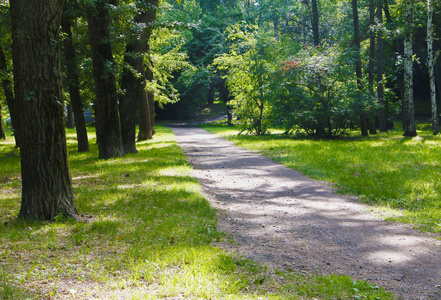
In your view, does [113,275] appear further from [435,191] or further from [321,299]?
[435,191]

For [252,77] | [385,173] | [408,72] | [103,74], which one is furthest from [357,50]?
[103,74]

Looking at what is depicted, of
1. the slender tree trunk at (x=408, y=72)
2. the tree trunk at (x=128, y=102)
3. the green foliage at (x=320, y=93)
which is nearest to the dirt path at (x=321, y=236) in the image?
the tree trunk at (x=128, y=102)

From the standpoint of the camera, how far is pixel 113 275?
3760 mm

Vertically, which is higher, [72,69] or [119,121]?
[72,69]

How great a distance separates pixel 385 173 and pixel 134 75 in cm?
901

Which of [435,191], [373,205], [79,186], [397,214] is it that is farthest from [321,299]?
[79,186]

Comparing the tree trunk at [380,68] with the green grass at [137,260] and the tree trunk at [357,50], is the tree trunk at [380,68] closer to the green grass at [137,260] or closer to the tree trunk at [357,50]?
the tree trunk at [357,50]

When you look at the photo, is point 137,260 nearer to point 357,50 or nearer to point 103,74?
point 103,74

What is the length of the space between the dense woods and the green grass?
2.59 feet

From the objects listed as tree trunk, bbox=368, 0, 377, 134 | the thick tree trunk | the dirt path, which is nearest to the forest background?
the thick tree trunk

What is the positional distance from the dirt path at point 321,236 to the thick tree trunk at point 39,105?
2697 millimetres

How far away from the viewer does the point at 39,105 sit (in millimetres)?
5086

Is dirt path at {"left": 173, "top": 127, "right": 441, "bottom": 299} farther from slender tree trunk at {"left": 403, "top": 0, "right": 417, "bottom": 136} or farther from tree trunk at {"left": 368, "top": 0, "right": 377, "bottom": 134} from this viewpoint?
tree trunk at {"left": 368, "top": 0, "right": 377, "bottom": 134}

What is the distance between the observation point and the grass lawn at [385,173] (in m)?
6.68
